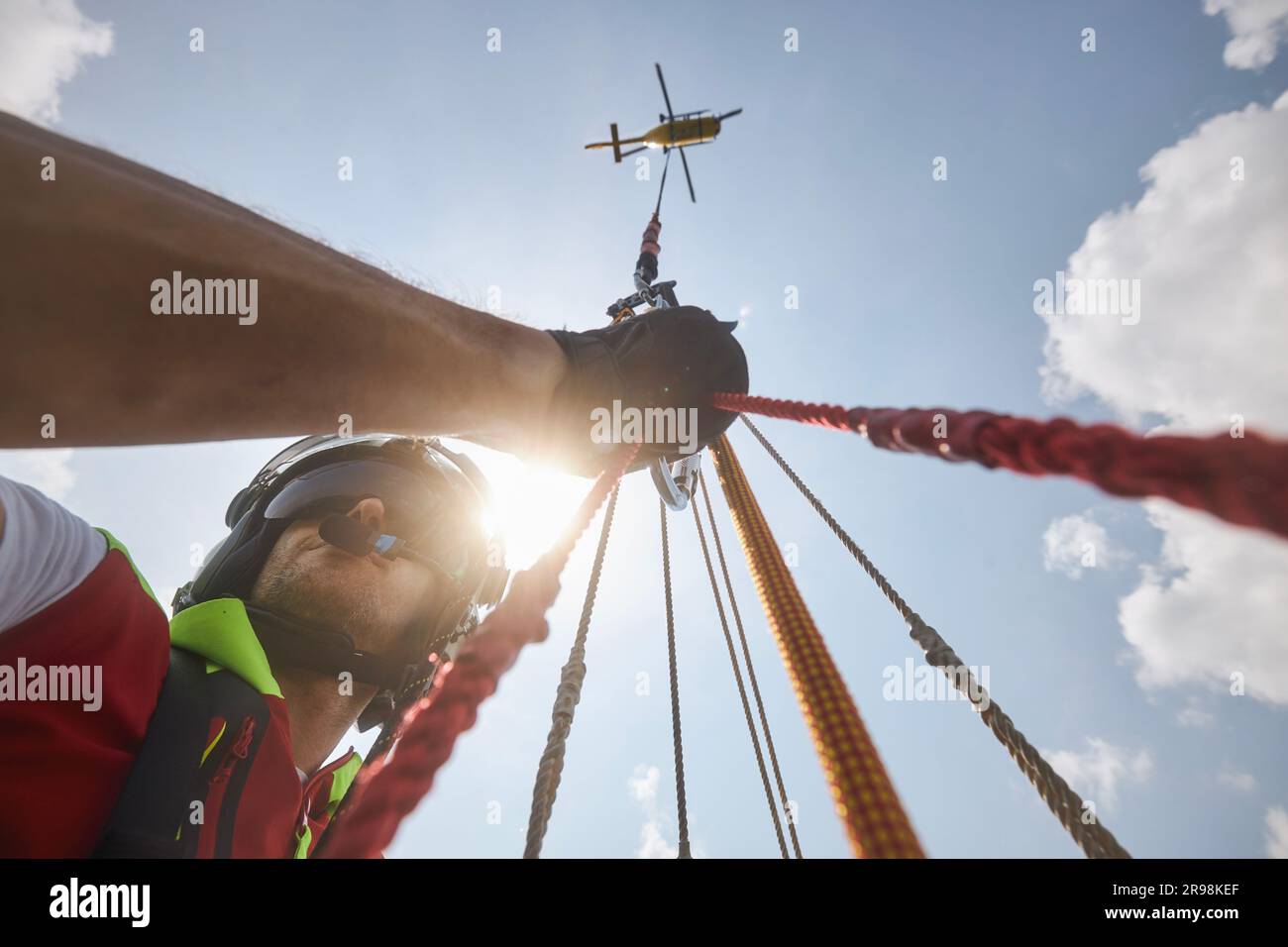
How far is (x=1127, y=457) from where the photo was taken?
2.64 ft

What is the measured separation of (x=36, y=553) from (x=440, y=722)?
142cm

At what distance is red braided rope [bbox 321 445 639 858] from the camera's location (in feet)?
3.76

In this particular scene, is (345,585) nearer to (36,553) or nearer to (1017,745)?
(36,553)

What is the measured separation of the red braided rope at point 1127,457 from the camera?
68cm

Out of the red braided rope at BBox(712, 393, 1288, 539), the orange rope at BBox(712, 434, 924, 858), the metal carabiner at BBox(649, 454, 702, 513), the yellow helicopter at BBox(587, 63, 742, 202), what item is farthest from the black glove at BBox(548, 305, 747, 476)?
the yellow helicopter at BBox(587, 63, 742, 202)

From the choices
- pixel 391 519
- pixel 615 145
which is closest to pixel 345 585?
pixel 391 519

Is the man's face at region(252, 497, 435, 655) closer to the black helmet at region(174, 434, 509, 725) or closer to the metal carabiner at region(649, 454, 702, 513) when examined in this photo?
the black helmet at region(174, 434, 509, 725)

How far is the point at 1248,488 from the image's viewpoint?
69cm

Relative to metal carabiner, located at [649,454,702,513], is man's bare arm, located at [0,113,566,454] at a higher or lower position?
higher

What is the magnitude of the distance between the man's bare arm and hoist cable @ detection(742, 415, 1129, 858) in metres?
2.08

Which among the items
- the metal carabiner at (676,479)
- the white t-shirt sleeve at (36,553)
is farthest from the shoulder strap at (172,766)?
the metal carabiner at (676,479)

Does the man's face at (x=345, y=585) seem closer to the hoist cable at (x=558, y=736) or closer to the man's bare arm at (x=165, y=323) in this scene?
the hoist cable at (x=558, y=736)
